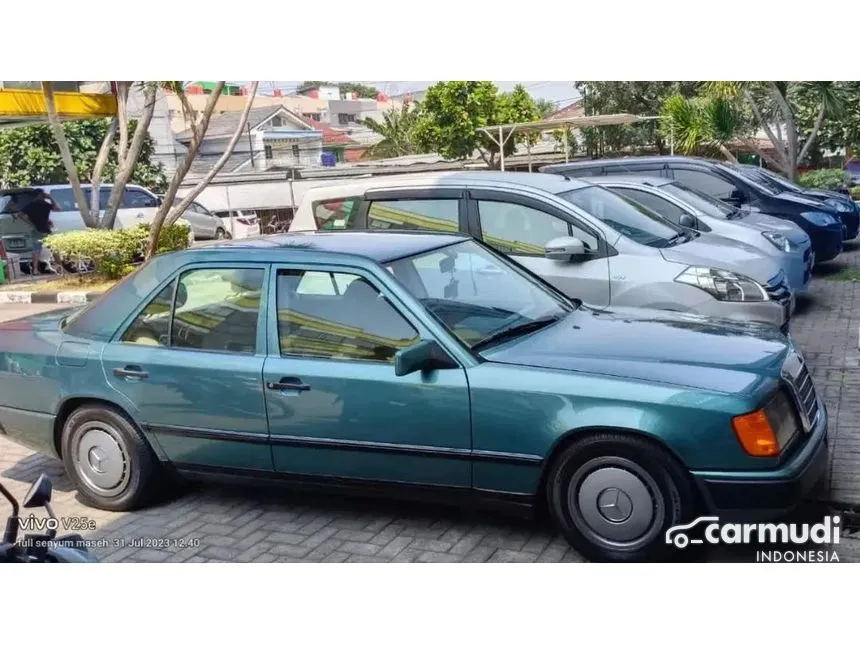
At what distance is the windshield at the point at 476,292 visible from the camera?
385 centimetres

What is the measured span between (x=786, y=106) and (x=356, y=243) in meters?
4.70

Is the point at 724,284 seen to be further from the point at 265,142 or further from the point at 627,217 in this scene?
Answer: the point at 265,142

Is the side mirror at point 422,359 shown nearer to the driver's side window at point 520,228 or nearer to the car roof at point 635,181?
the driver's side window at point 520,228

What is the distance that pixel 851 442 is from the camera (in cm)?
448

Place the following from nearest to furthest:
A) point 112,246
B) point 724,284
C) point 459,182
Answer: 1. point 724,284
2. point 459,182
3. point 112,246

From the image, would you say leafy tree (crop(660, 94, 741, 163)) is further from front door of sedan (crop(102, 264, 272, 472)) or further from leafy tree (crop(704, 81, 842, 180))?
front door of sedan (crop(102, 264, 272, 472))

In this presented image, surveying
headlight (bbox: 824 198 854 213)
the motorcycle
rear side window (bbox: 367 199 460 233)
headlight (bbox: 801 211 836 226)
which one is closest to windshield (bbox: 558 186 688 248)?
rear side window (bbox: 367 199 460 233)

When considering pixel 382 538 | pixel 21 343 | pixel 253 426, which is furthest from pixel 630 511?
pixel 21 343

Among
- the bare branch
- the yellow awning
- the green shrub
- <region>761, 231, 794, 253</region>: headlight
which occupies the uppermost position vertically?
the yellow awning

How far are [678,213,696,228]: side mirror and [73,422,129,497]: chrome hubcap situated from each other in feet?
15.0

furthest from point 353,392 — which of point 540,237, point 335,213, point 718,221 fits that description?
point 718,221

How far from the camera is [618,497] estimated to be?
3.34m

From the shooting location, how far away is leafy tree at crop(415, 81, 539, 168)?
21.2ft

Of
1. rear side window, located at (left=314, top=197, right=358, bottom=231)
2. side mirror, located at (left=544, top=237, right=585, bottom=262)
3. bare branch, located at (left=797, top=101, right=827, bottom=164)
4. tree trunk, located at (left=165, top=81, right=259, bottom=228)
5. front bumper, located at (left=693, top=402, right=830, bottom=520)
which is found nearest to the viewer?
front bumper, located at (left=693, top=402, right=830, bottom=520)
